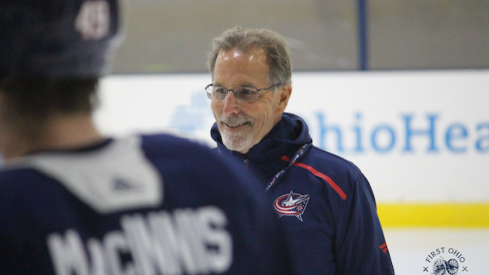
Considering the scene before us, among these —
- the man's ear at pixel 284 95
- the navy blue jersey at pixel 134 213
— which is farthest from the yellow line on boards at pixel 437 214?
the navy blue jersey at pixel 134 213

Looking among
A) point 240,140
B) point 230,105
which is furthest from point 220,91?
point 240,140

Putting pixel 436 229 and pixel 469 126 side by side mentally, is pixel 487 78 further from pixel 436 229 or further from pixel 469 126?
pixel 436 229

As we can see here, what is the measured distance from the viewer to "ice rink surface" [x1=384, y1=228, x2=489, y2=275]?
334 cm

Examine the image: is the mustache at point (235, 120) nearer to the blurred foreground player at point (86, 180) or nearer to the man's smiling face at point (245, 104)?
the man's smiling face at point (245, 104)

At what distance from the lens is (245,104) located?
1.85 meters

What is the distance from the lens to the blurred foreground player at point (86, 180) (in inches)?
21.7

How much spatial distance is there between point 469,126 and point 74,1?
3.45 m

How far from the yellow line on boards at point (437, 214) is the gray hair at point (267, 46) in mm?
2103

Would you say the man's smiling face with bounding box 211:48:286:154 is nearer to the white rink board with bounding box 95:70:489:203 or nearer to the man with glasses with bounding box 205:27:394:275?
the man with glasses with bounding box 205:27:394:275

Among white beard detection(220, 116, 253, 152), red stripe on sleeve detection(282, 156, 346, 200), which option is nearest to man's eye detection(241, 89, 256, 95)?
white beard detection(220, 116, 253, 152)

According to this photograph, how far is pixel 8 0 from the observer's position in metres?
0.56

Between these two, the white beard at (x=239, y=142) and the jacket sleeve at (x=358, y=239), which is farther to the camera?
the white beard at (x=239, y=142)

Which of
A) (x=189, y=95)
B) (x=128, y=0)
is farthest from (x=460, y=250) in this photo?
(x=128, y=0)
